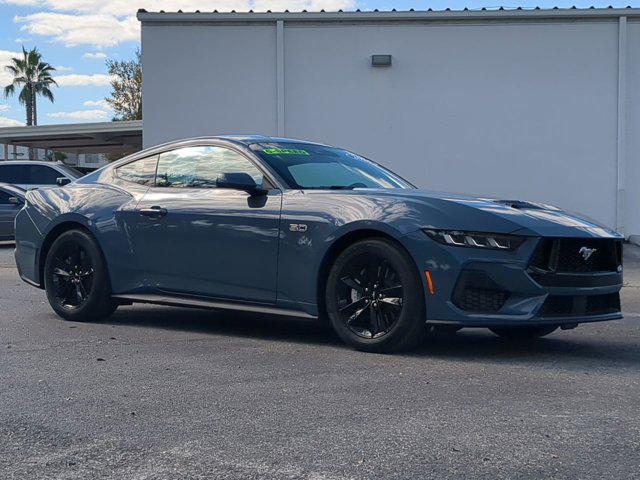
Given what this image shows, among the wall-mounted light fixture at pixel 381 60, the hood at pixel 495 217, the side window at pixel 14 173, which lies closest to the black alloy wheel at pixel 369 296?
the hood at pixel 495 217

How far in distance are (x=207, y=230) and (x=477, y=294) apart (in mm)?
2101

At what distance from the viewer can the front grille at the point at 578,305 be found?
5.29 metres

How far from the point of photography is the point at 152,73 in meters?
17.9

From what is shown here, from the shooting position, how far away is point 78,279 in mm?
7133

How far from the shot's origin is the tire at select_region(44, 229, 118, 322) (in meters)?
6.96

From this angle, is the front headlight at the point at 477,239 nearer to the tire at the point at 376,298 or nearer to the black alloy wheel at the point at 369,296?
the tire at the point at 376,298

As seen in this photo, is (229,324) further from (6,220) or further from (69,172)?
(69,172)

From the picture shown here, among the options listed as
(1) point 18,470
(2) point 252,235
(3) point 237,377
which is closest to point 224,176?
(2) point 252,235

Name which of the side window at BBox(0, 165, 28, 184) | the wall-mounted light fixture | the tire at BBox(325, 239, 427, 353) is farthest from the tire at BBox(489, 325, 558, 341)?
the side window at BBox(0, 165, 28, 184)

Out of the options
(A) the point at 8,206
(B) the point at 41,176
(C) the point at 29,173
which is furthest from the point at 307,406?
(C) the point at 29,173

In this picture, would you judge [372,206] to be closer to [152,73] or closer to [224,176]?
[224,176]

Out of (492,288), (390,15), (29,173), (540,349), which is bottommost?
(540,349)

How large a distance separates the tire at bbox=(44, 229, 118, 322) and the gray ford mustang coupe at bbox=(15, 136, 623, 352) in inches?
0.5

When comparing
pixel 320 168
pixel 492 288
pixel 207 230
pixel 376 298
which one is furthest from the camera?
pixel 320 168
